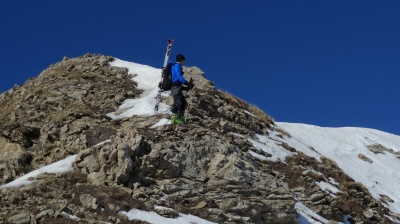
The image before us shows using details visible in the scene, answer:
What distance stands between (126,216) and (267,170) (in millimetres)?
10065

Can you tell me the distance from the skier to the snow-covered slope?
1120cm

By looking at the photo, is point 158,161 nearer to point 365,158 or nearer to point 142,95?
point 142,95

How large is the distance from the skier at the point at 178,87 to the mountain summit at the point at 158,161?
64 centimetres

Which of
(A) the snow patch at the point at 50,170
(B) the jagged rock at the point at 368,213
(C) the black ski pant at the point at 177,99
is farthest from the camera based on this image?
(B) the jagged rock at the point at 368,213

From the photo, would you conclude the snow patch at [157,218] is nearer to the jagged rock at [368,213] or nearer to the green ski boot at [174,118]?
the green ski boot at [174,118]

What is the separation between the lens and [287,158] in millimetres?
28266

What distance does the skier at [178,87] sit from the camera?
73.4ft

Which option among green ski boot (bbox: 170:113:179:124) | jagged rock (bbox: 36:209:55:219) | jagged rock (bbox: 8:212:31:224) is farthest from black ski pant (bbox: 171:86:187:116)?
jagged rock (bbox: 8:212:31:224)

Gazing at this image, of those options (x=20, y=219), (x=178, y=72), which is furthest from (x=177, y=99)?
(x=20, y=219)

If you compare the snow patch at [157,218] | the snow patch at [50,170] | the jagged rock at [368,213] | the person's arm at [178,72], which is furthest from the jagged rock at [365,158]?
the snow patch at [50,170]

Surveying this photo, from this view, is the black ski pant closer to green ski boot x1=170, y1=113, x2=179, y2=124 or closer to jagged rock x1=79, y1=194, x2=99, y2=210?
green ski boot x1=170, y1=113, x2=179, y2=124

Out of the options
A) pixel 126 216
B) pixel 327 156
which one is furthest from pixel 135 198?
pixel 327 156

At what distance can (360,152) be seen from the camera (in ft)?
126

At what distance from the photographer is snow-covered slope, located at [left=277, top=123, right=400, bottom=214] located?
3198 centimetres
